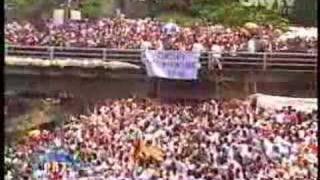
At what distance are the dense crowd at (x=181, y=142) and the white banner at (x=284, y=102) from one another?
0.01m

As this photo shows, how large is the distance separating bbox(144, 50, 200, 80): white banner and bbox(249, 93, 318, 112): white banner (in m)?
0.15

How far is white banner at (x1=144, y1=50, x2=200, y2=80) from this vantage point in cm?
129

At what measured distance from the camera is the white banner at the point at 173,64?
129cm

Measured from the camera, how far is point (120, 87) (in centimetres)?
131

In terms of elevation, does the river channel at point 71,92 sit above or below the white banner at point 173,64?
below

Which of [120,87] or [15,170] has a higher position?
[120,87]

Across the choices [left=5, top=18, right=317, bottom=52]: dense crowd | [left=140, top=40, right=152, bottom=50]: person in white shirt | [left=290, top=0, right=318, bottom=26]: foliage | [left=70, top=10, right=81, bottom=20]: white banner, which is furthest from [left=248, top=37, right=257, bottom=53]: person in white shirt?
[left=70, top=10, right=81, bottom=20]: white banner

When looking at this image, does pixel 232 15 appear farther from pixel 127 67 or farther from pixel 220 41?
pixel 127 67

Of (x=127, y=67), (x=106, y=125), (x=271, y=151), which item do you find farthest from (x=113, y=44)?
(x=271, y=151)

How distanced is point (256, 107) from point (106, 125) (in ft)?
1.14

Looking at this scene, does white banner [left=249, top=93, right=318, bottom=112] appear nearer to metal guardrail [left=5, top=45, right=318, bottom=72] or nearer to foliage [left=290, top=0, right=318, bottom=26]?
metal guardrail [left=5, top=45, right=318, bottom=72]

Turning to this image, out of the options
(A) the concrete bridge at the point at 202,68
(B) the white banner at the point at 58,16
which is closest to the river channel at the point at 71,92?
(A) the concrete bridge at the point at 202,68

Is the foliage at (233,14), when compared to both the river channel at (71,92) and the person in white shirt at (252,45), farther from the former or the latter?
the river channel at (71,92)
